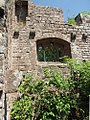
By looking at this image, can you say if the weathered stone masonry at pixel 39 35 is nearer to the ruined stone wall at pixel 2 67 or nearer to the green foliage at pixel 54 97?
the green foliage at pixel 54 97

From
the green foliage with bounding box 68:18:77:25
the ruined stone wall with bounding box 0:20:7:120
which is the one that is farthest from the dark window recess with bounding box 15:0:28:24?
the ruined stone wall with bounding box 0:20:7:120

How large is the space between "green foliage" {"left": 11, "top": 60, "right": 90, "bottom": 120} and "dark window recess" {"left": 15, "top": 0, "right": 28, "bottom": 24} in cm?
279

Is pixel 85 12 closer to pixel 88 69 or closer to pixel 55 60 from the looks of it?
pixel 55 60

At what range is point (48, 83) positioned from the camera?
6.95m

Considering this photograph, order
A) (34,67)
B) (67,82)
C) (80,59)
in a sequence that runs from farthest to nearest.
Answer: (80,59) < (34,67) < (67,82)

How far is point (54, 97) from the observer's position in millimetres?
6727

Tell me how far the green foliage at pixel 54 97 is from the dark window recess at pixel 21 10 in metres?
2.79

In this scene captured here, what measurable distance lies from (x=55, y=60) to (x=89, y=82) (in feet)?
7.00

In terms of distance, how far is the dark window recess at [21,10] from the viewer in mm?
9047

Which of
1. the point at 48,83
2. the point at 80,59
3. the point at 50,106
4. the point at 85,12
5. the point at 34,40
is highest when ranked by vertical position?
the point at 85,12

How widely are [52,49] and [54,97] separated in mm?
2673

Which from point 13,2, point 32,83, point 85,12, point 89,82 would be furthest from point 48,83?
point 85,12

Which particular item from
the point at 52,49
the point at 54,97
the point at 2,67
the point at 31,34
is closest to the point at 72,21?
the point at 52,49

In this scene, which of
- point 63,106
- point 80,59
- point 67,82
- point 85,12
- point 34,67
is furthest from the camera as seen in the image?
point 85,12
